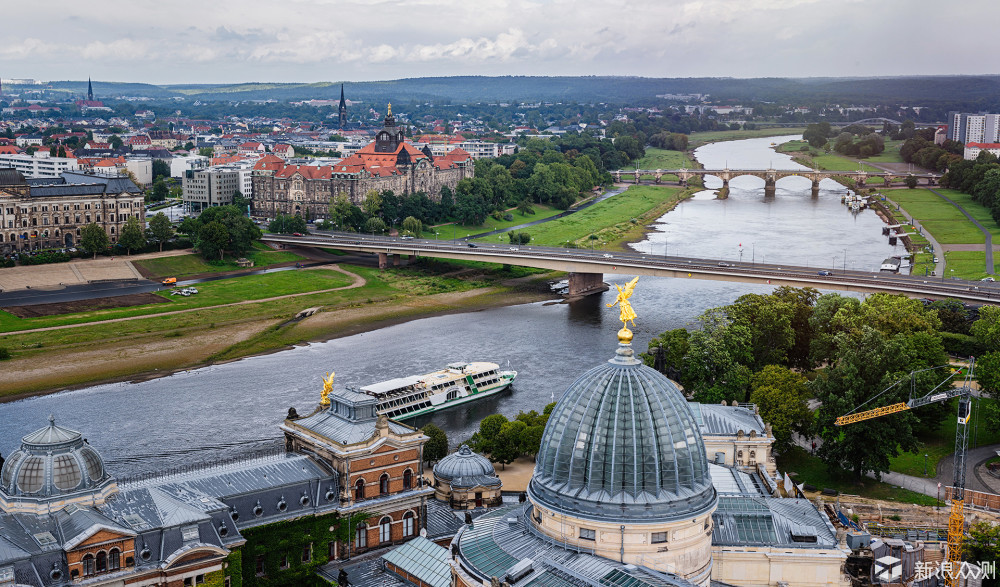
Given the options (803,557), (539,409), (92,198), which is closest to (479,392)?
(539,409)

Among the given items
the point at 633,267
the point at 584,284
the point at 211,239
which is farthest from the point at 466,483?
the point at 211,239

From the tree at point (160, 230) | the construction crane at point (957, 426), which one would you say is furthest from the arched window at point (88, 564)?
the tree at point (160, 230)

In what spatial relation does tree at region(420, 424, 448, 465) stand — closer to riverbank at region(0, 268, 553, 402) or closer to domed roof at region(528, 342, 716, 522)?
domed roof at region(528, 342, 716, 522)

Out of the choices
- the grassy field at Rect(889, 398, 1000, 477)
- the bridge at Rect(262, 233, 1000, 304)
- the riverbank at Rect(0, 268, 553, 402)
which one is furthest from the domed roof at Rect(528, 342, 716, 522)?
the bridge at Rect(262, 233, 1000, 304)

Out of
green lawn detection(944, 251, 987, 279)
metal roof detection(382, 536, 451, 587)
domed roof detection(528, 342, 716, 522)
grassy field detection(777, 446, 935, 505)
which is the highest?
domed roof detection(528, 342, 716, 522)

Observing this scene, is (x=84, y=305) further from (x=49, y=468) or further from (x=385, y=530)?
(x=49, y=468)

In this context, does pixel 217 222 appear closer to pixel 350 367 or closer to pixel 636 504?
pixel 350 367
